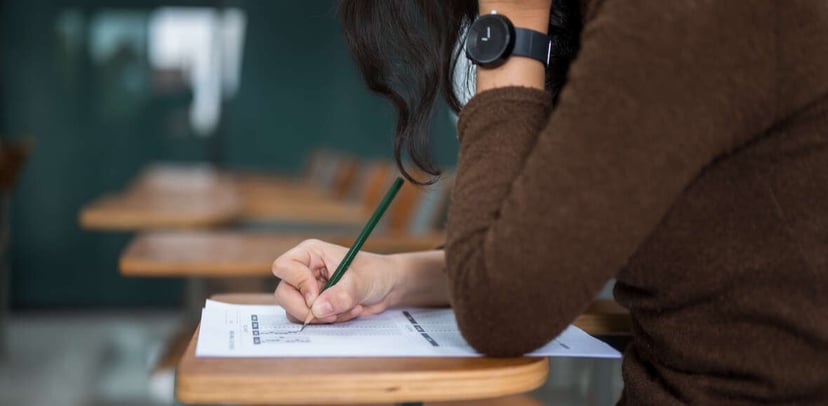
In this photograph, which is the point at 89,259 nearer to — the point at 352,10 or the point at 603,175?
the point at 352,10

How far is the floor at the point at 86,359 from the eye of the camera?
3918mm

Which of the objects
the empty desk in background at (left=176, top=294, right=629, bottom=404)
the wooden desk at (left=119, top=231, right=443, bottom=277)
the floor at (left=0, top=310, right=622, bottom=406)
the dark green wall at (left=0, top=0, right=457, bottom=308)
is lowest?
the floor at (left=0, top=310, right=622, bottom=406)

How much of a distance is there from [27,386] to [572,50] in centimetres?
366

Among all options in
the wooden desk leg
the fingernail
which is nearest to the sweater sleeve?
the fingernail

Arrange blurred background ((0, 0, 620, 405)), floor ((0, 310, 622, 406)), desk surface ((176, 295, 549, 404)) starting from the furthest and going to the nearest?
blurred background ((0, 0, 620, 405)) → floor ((0, 310, 622, 406)) → desk surface ((176, 295, 549, 404))

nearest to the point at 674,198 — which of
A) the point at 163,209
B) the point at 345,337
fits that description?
the point at 345,337

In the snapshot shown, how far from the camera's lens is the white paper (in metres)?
0.84

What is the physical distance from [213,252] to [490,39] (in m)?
1.39

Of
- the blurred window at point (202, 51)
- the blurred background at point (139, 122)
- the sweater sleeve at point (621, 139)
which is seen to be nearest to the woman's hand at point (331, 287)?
the sweater sleeve at point (621, 139)

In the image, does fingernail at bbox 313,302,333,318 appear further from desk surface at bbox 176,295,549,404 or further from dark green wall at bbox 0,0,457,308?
dark green wall at bbox 0,0,457,308

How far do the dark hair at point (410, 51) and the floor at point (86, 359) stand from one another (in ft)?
5.66

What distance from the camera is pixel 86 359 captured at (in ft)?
15.5

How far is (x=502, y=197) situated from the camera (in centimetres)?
82

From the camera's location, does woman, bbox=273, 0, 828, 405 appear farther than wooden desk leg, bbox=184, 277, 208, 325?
No
